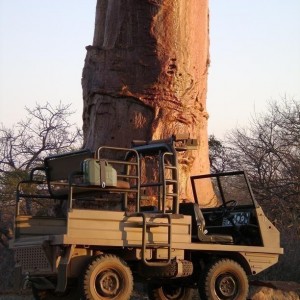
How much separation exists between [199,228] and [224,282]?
772 mm

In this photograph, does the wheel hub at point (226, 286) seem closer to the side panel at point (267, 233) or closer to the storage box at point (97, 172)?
the side panel at point (267, 233)

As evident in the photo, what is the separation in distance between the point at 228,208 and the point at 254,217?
570 mm

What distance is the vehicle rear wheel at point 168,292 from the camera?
12.1 metres

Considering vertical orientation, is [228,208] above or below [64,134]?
below

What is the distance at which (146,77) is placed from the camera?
1290 centimetres

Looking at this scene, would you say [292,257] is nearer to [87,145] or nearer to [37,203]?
[87,145]

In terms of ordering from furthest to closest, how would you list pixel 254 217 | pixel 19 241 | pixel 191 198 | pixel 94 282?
pixel 191 198, pixel 254 217, pixel 19 241, pixel 94 282

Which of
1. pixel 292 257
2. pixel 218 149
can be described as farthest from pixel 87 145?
pixel 218 149

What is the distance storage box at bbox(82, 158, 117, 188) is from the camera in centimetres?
994

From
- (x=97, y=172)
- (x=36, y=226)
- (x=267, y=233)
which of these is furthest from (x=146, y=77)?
(x=97, y=172)

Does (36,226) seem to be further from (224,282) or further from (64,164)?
(224,282)

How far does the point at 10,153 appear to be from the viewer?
31422 mm

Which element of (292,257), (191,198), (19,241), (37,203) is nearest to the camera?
(19,241)

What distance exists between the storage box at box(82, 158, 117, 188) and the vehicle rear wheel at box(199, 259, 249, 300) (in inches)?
75.9
